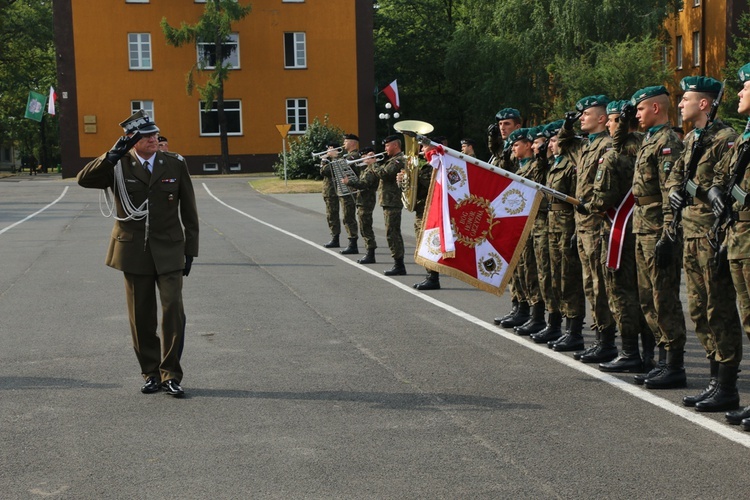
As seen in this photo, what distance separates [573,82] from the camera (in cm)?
4475

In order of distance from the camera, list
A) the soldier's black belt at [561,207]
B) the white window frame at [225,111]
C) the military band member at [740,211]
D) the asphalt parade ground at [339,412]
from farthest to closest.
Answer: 1. the white window frame at [225,111]
2. the soldier's black belt at [561,207]
3. the military band member at [740,211]
4. the asphalt parade ground at [339,412]

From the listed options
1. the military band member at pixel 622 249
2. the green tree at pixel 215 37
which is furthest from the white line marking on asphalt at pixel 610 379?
the green tree at pixel 215 37

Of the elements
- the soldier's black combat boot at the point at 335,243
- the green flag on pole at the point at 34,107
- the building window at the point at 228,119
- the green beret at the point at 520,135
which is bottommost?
the soldier's black combat boot at the point at 335,243

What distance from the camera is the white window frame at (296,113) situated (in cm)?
5978

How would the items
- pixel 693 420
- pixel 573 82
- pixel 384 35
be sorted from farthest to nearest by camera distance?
1. pixel 384 35
2. pixel 573 82
3. pixel 693 420

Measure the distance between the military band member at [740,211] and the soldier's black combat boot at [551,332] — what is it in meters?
2.99

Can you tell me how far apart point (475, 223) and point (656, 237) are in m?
1.82

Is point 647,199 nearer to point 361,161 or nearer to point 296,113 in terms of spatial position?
point 361,161

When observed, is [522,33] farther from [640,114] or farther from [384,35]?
[640,114]

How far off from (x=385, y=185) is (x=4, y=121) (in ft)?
237

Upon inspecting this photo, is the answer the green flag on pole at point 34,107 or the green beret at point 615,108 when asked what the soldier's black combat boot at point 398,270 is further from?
the green flag on pole at point 34,107

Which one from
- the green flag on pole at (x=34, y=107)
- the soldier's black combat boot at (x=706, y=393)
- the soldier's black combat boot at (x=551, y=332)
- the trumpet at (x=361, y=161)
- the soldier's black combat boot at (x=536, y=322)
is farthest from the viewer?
the green flag on pole at (x=34, y=107)

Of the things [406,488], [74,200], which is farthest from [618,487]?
[74,200]

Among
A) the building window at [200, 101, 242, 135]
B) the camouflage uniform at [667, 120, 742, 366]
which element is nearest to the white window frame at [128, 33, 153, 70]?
the building window at [200, 101, 242, 135]
